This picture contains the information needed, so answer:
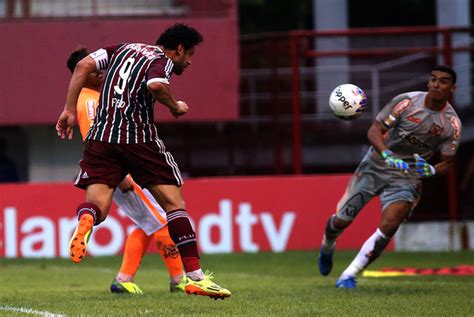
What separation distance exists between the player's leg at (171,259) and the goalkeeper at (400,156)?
1.55 meters

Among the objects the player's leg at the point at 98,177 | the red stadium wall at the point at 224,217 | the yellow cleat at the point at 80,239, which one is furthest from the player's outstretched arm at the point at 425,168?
the red stadium wall at the point at 224,217

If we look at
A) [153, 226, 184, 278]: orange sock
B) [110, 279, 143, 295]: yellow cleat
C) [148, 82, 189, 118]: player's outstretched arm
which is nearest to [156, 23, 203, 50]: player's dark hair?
[148, 82, 189, 118]: player's outstretched arm

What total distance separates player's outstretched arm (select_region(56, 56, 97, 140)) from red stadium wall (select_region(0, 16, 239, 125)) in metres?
10.4

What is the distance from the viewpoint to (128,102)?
9047mm

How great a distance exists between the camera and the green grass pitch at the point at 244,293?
28.4 feet

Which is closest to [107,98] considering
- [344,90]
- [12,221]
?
[344,90]

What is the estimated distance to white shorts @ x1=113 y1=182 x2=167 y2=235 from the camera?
10.6m

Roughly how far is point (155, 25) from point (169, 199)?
1095cm

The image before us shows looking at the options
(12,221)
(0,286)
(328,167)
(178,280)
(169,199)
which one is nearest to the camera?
(169,199)

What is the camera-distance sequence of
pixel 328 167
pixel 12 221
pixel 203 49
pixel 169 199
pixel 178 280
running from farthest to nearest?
1. pixel 328 167
2. pixel 203 49
3. pixel 12 221
4. pixel 178 280
5. pixel 169 199

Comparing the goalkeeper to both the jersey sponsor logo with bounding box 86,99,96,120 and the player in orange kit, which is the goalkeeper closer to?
the player in orange kit

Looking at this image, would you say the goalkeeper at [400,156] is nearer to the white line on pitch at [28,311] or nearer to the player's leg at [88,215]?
the player's leg at [88,215]

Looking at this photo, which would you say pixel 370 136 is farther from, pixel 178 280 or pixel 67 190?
pixel 67 190

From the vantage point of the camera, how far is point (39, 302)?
30.6ft
